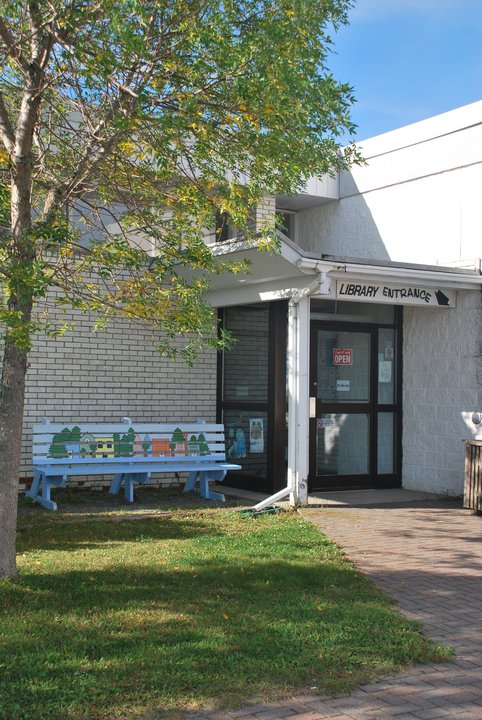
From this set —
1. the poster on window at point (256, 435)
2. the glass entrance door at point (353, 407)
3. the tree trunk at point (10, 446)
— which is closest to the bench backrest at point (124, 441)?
the poster on window at point (256, 435)

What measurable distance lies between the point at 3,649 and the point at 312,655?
1.78 metres

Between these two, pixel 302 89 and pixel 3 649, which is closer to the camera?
pixel 3 649

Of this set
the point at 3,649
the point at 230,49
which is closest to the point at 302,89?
the point at 230,49

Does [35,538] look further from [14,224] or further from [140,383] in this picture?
[140,383]

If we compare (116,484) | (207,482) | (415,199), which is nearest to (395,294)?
(415,199)

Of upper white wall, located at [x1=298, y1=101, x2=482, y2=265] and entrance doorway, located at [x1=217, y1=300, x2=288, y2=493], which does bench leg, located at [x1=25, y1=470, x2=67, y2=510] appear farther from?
upper white wall, located at [x1=298, y1=101, x2=482, y2=265]

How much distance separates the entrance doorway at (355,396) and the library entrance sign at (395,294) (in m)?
1.06

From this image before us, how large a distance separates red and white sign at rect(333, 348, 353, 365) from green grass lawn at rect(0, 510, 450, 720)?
4515mm

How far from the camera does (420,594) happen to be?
673 cm

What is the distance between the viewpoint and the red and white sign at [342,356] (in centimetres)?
1254

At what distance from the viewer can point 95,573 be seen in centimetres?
686

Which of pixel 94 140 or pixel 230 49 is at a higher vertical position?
pixel 230 49

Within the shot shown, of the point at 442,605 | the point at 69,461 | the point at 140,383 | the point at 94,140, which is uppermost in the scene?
the point at 94,140

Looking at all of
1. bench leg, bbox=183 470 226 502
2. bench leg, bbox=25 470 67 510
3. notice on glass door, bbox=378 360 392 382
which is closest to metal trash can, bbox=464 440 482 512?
notice on glass door, bbox=378 360 392 382
